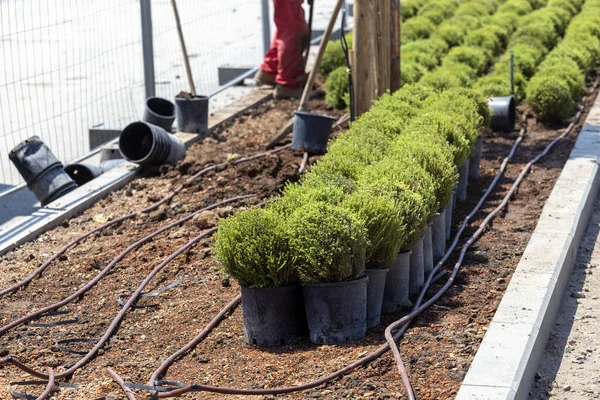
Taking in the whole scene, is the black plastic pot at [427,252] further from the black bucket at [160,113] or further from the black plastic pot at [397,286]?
the black bucket at [160,113]

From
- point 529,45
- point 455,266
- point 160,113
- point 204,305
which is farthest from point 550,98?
point 204,305

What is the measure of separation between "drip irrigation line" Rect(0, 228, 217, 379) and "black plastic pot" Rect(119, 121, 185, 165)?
2015mm

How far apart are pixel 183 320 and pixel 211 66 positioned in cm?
950

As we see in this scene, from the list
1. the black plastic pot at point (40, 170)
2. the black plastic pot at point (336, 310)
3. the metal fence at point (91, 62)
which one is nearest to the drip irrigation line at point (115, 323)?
the black plastic pot at point (336, 310)

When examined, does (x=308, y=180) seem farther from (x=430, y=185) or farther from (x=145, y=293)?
(x=145, y=293)

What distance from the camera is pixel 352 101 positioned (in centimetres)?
934

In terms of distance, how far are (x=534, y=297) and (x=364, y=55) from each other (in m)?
4.07

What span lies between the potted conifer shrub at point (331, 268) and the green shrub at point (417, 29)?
31.5ft

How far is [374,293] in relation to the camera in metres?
5.43

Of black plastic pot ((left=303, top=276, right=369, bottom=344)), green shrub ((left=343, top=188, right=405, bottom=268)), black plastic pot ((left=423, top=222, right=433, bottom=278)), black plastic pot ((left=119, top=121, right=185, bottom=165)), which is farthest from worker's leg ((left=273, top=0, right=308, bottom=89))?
black plastic pot ((left=303, top=276, right=369, bottom=344))

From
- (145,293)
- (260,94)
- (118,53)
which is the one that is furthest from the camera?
(118,53)

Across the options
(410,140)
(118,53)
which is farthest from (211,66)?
(410,140)

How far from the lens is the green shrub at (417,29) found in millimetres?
14586

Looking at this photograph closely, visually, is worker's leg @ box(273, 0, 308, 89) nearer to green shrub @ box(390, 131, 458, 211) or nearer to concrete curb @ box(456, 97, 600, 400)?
concrete curb @ box(456, 97, 600, 400)
